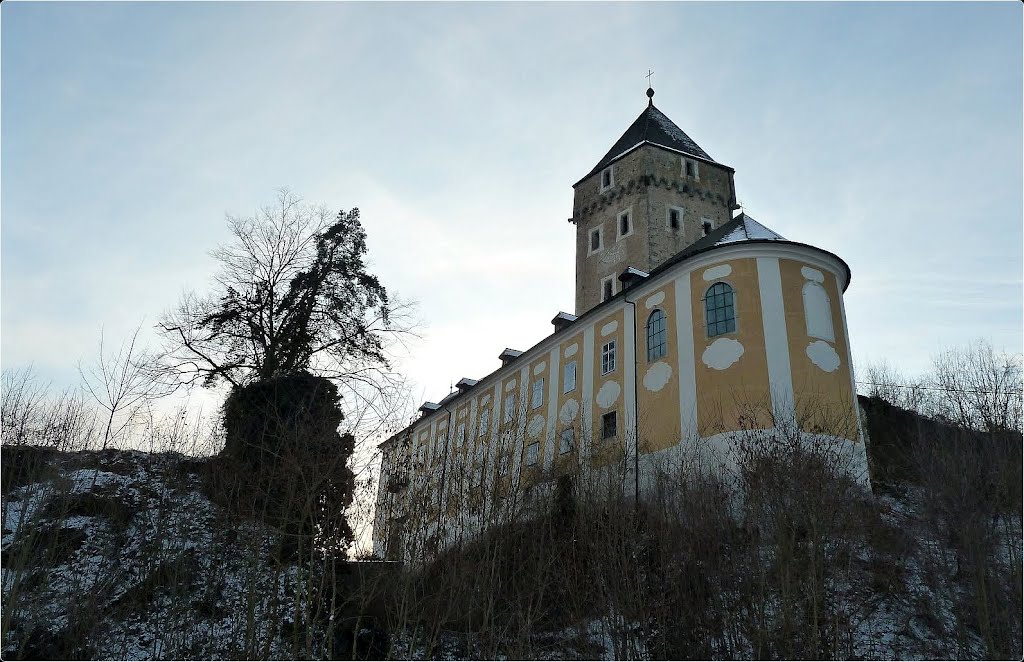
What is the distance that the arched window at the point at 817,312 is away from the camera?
75.0ft

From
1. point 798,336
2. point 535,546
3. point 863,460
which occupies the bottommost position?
point 535,546

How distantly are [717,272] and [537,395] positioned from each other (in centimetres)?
856

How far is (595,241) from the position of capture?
3931 cm

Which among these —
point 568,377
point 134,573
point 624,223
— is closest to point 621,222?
point 624,223

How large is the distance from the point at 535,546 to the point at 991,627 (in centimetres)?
791

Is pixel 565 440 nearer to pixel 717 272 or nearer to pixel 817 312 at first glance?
pixel 717 272

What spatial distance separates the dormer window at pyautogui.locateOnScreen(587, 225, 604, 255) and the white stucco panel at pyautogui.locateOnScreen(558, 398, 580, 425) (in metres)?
13.0

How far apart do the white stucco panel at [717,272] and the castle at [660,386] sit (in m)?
0.04

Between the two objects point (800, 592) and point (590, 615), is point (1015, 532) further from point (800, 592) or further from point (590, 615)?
point (590, 615)

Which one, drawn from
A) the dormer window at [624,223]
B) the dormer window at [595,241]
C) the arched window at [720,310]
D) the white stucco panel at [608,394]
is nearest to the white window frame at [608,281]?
the dormer window at [595,241]

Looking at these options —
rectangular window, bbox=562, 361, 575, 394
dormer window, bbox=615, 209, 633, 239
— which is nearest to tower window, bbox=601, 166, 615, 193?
dormer window, bbox=615, 209, 633, 239

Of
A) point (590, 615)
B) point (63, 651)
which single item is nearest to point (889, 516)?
→ point (590, 615)

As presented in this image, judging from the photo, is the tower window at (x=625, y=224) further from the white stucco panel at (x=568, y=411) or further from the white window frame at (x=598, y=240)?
the white stucco panel at (x=568, y=411)

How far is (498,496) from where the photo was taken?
16156 mm
